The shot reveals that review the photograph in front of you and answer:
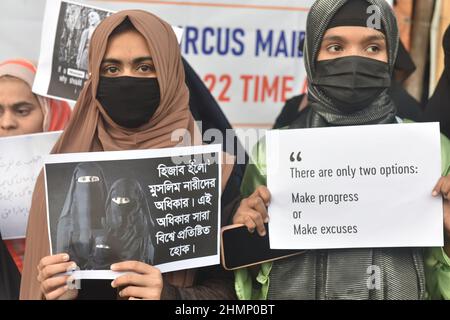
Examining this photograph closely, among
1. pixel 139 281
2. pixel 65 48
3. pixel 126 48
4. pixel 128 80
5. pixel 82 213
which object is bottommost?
pixel 139 281

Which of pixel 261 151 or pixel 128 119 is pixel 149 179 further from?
pixel 261 151

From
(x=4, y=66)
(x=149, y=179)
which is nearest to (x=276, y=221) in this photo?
(x=149, y=179)

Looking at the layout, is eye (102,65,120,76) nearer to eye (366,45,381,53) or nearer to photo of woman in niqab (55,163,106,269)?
photo of woman in niqab (55,163,106,269)

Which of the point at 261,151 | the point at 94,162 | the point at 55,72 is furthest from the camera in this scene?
the point at 55,72

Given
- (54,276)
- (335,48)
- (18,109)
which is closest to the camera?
(54,276)

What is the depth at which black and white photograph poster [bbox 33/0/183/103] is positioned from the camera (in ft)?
10.5

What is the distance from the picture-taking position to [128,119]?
268cm

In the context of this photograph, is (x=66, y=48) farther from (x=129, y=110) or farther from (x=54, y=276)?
(x=54, y=276)

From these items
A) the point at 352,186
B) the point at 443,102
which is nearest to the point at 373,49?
the point at 352,186

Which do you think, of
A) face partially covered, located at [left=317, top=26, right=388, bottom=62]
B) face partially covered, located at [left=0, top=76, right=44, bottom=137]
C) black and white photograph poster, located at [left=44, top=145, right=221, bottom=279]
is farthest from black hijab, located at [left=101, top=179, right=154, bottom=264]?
face partially covered, located at [left=317, top=26, right=388, bottom=62]

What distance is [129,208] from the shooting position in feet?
8.58

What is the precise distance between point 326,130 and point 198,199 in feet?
1.64

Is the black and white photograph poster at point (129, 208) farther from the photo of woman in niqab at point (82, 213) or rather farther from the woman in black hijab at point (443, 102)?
the woman in black hijab at point (443, 102)

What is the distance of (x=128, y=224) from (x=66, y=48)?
99 cm
